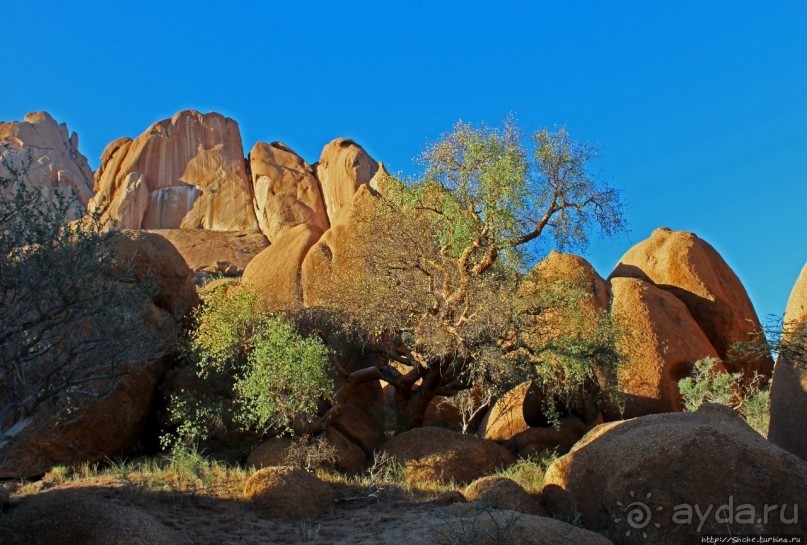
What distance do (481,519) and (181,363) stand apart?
11478mm

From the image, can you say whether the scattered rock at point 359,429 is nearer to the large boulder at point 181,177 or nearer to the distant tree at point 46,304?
the distant tree at point 46,304

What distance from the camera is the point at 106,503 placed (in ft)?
37.4

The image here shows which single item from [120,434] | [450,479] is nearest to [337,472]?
[450,479]

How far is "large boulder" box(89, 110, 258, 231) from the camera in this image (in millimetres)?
68062

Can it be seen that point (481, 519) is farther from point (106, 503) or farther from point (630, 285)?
point (630, 285)

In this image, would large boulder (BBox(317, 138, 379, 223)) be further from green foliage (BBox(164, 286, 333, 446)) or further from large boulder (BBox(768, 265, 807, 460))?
large boulder (BBox(768, 265, 807, 460))

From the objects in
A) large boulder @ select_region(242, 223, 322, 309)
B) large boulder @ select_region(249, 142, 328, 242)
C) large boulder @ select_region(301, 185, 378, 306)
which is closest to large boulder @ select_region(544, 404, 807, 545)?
large boulder @ select_region(301, 185, 378, 306)

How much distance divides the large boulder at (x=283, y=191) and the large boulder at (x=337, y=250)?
36.2 m

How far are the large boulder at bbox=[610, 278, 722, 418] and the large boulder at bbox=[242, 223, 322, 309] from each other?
11.0 metres

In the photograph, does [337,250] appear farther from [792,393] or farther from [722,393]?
[792,393]

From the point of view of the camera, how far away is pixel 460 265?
1936 cm

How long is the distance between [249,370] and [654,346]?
534 inches

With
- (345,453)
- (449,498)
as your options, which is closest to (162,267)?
(345,453)

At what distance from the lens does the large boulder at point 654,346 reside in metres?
23.2
